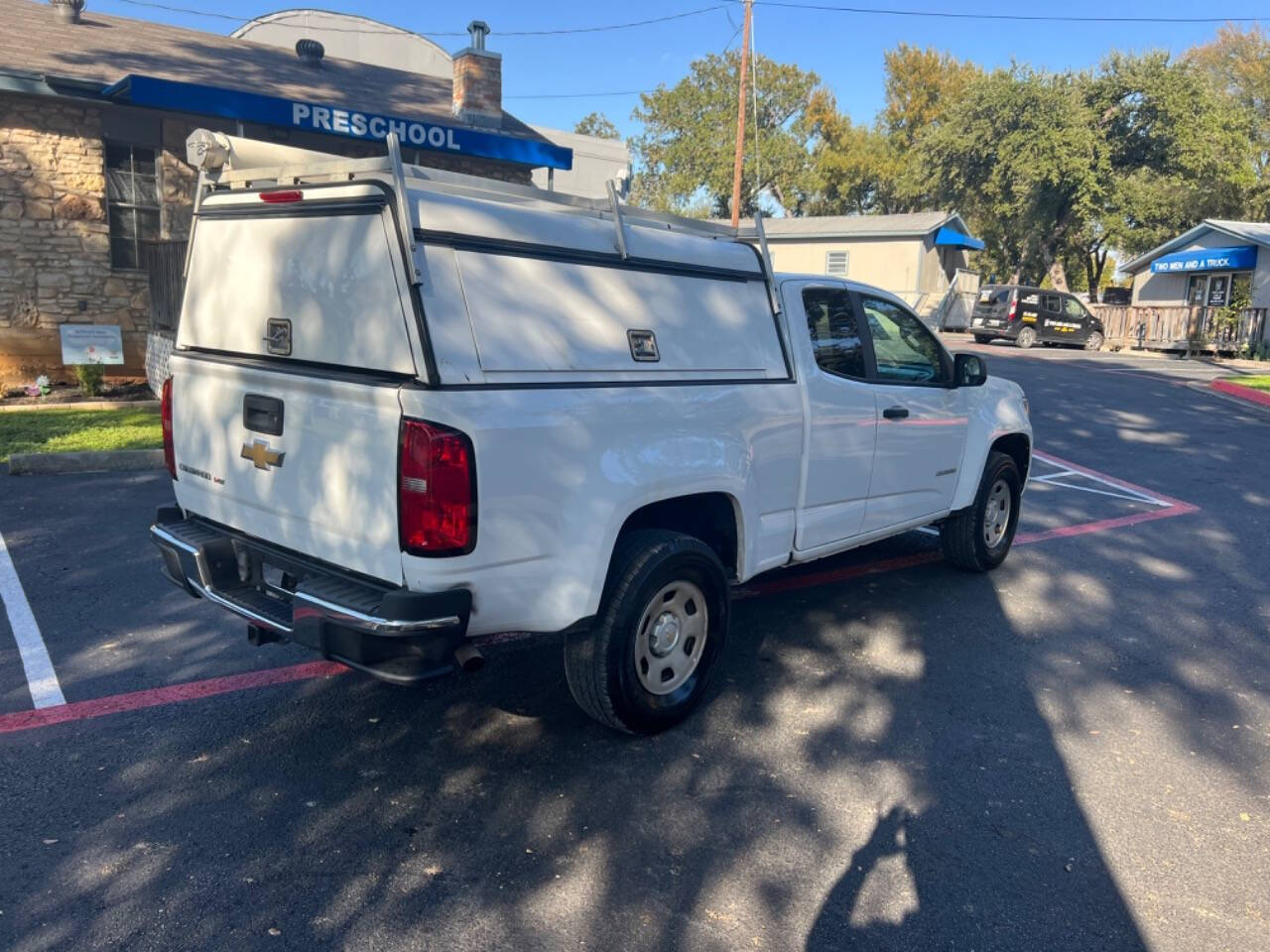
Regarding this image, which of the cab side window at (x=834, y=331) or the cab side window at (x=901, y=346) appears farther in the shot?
the cab side window at (x=901, y=346)

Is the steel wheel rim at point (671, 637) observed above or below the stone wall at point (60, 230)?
below

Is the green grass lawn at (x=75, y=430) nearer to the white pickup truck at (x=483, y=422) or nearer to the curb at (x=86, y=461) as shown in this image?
the curb at (x=86, y=461)

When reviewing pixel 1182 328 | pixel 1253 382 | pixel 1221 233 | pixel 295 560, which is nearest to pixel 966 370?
pixel 295 560

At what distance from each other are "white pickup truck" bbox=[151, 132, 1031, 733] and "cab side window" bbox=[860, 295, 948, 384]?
1.85 ft

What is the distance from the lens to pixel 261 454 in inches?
147

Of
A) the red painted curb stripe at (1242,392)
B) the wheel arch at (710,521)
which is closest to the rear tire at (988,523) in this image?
the wheel arch at (710,521)

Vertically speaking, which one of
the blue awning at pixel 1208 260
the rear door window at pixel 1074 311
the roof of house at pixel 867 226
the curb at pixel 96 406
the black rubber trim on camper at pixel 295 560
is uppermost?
the roof of house at pixel 867 226

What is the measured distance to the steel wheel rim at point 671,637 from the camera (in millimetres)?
3963

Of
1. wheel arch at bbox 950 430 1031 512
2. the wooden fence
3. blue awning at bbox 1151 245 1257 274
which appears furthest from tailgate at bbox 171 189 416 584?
blue awning at bbox 1151 245 1257 274

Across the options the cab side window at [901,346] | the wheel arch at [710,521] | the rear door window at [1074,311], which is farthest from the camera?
the rear door window at [1074,311]

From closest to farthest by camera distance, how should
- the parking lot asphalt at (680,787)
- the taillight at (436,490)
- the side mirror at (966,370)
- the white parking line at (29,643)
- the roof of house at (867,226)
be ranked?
the parking lot asphalt at (680,787) < the taillight at (436,490) < the white parking line at (29,643) < the side mirror at (966,370) < the roof of house at (867,226)

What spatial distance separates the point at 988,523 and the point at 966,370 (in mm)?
1243

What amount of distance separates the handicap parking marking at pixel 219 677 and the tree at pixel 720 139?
52.9 metres

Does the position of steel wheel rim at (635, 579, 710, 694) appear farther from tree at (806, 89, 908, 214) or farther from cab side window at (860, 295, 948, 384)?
tree at (806, 89, 908, 214)
